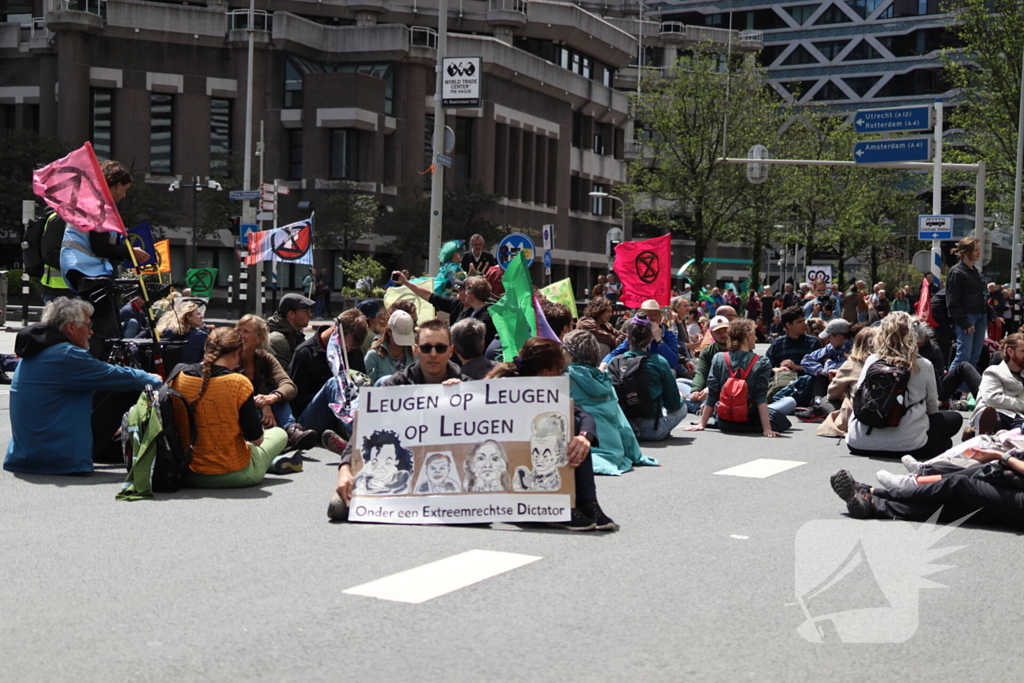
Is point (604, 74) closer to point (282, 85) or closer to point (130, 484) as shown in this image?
point (282, 85)

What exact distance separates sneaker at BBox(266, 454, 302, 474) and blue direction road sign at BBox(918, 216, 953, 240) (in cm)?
1790

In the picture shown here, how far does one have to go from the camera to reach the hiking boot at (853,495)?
7754 millimetres

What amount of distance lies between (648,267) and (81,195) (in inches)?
361

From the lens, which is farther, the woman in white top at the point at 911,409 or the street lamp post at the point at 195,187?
the street lamp post at the point at 195,187

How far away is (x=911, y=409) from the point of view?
1041 centimetres

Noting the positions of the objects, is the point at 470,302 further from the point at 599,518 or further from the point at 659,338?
the point at 599,518

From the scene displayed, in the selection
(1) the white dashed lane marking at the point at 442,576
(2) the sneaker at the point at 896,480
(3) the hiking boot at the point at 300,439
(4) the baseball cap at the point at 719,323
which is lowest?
(1) the white dashed lane marking at the point at 442,576

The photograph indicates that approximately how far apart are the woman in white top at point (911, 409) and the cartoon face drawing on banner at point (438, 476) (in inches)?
169

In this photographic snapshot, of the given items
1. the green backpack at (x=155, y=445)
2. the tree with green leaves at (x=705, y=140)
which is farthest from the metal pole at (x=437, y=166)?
the tree with green leaves at (x=705, y=140)

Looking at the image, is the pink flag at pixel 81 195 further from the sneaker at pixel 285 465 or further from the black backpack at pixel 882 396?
the black backpack at pixel 882 396

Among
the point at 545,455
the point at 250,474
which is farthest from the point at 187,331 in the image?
the point at 545,455

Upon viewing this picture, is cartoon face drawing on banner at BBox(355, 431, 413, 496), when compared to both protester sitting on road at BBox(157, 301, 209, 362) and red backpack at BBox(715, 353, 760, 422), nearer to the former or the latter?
protester sitting on road at BBox(157, 301, 209, 362)

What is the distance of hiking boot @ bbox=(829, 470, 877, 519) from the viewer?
775 cm

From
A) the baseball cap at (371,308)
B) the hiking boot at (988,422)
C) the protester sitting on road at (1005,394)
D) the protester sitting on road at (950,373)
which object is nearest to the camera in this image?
the hiking boot at (988,422)
